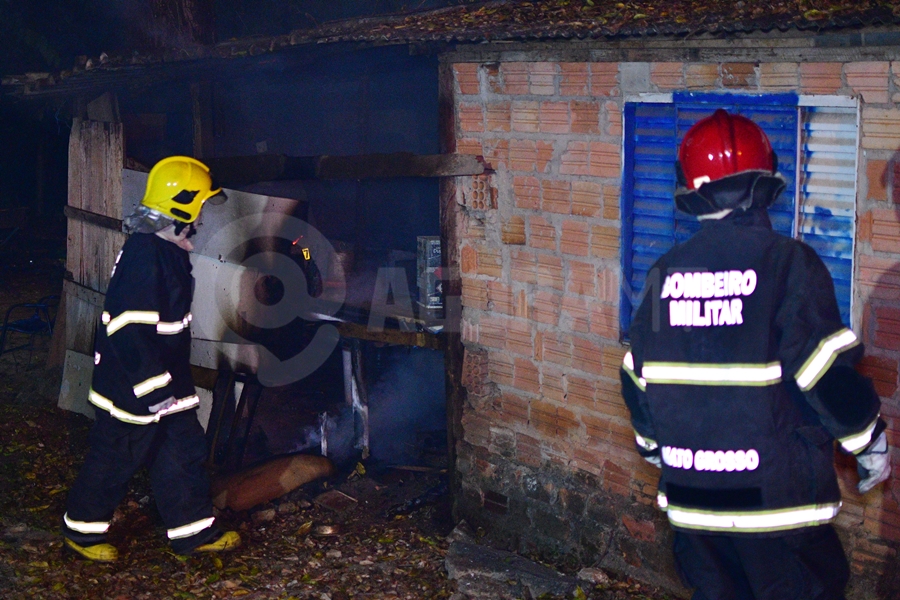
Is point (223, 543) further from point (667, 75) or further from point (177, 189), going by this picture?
point (667, 75)

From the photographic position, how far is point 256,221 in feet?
22.8

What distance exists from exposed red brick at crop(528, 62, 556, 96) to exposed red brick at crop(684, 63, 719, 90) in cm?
85

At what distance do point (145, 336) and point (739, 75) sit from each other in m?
3.66

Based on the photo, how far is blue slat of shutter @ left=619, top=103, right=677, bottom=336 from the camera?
16.1ft

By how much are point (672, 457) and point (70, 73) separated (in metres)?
5.81

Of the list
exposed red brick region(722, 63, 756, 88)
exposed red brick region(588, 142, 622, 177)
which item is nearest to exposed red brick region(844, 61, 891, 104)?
exposed red brick region(722, 63, 756, 88)

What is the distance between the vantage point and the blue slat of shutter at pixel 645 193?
4.92 metres

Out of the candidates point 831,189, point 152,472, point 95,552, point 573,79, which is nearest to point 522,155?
point 573,79

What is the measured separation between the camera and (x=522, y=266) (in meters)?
5.64

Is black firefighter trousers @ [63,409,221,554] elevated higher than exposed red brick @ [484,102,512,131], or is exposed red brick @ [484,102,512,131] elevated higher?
exposed red brick @ [484,102,512,131]

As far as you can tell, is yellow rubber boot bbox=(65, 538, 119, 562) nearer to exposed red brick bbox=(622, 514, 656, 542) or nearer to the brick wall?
the brick wall

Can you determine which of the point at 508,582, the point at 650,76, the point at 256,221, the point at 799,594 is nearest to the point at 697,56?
the point at 650,76

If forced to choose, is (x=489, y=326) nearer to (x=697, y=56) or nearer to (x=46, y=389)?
(x=697, y=56)

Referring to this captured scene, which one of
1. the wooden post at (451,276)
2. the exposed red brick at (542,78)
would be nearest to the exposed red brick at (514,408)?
the wooden post at (451,276)
